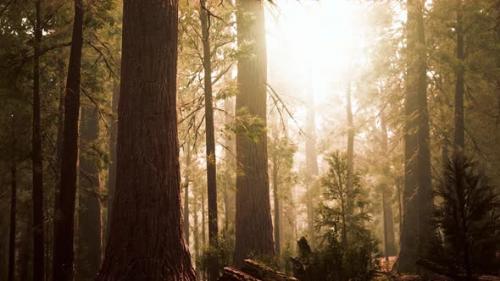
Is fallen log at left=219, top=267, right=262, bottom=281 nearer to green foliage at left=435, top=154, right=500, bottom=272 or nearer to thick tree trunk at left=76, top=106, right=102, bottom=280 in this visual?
green foliage at left=435, top=154, right=500, bottom=272

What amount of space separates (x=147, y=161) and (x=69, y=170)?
4.42 m

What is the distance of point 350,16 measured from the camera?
22703 mm

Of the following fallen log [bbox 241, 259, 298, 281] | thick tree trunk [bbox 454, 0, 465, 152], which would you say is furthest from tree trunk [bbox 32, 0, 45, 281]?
thick tree trunk [bbox 454, 0, 465, 152]

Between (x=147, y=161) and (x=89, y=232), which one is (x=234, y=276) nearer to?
(x=147, y=161)

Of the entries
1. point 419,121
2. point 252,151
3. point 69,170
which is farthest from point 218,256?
point 419,121

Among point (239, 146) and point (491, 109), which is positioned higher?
point (491, 109)

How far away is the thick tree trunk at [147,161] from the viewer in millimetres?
6148

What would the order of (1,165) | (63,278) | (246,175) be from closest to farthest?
1. (63,278)
2. (246,175)
3. (1,165)

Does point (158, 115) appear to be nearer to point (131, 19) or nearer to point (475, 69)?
point (131, 19)

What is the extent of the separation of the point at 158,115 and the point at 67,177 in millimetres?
4491

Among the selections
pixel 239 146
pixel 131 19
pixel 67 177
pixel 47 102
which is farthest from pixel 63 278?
pixel 47 102

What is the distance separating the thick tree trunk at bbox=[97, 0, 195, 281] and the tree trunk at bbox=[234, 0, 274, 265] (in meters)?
3.62

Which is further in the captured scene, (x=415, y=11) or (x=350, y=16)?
(x=350, y=16)

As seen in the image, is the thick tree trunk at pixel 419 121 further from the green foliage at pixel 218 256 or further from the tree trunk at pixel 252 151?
the green foliage at pixel 218 256
